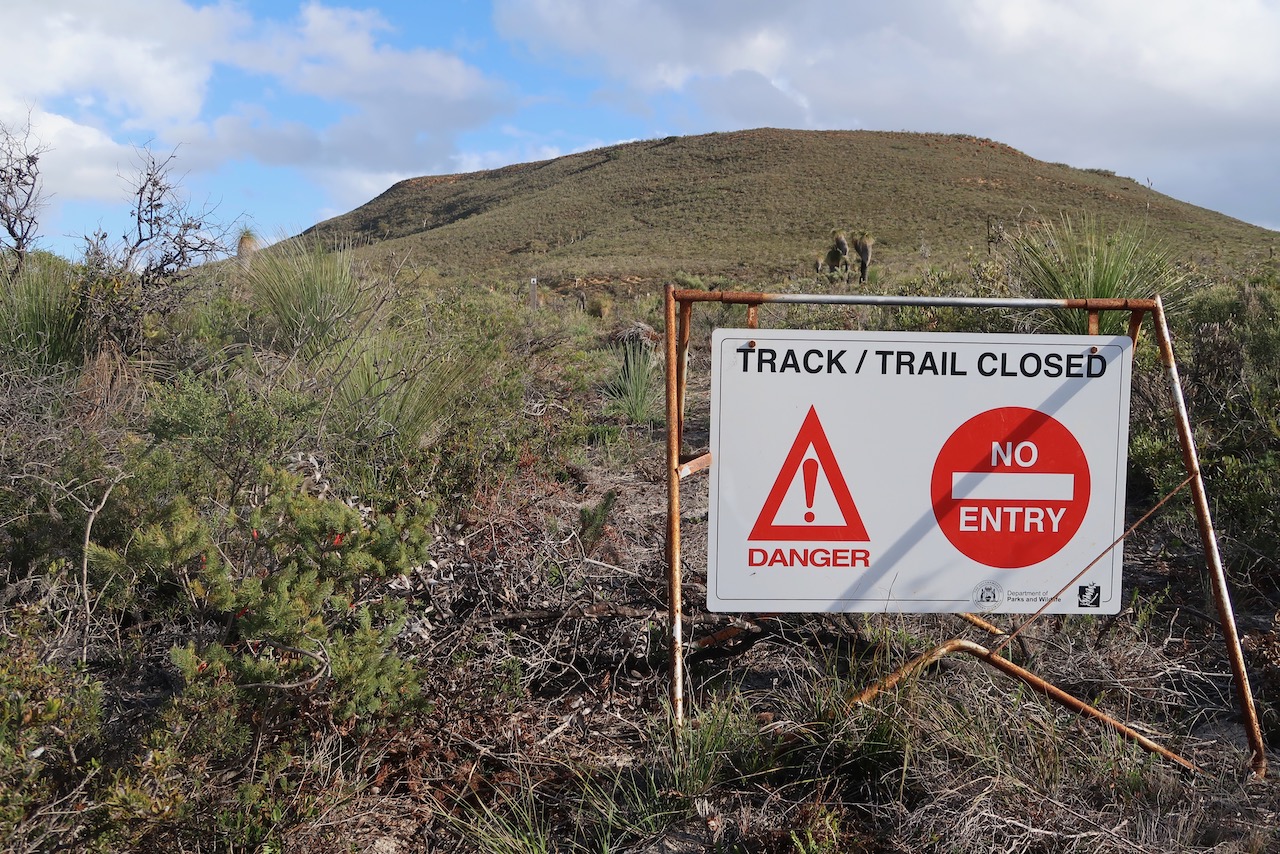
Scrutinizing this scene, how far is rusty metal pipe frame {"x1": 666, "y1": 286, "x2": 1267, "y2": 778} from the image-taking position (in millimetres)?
2582

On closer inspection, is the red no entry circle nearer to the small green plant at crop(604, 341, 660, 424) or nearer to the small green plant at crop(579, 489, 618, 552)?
the small green plant at crop(579, 489, 618, 552)

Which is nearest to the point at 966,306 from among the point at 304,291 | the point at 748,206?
the point at 304,291

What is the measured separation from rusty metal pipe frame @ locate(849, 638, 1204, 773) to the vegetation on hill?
41 millimetres

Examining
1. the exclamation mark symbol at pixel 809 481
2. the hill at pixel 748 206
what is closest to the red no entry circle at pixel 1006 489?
the exclamation mark symbol at pixel 809 481

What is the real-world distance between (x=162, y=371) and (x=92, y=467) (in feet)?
8.39

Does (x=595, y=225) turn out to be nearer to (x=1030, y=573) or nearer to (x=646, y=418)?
(x=646, y=418)

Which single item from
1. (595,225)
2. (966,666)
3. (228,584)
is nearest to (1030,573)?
(966,666)

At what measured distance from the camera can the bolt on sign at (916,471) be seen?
107 inches

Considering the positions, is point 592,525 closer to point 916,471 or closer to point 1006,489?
point 916,471

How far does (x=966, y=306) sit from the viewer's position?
2.71m

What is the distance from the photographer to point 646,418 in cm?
710

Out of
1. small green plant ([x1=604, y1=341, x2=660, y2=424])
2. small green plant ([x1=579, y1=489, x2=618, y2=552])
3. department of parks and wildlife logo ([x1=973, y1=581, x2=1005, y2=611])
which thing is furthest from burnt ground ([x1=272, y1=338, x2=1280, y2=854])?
small green plant ([x1=604, y1=341, x2=660, y2=424])

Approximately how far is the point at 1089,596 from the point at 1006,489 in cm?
43

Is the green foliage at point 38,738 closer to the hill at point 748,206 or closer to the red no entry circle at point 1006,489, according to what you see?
the red no entry circle at point 1006,489
